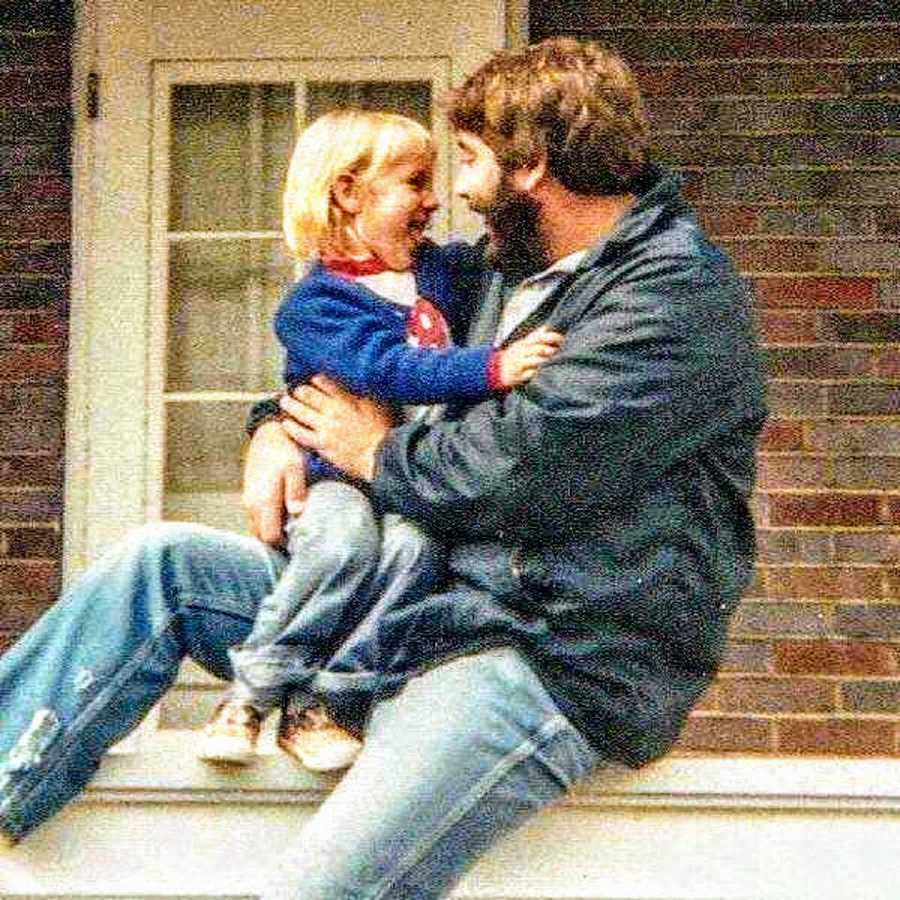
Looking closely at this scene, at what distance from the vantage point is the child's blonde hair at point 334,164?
289 centimetres

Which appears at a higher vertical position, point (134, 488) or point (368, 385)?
point (368, 385)

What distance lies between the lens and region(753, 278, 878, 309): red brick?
16.0ft

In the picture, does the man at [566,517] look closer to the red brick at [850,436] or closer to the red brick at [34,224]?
the red brick at [850,436]

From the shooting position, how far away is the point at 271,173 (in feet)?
16.9

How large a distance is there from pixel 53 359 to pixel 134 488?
398mm

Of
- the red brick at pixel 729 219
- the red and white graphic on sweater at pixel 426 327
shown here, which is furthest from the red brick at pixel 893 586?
the red and white graphic on sweater at pixel 426 327

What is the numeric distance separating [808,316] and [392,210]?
2.21 m

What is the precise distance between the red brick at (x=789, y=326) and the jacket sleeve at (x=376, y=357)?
86.6 inches

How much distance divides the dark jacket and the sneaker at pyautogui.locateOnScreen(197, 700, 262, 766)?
233 mm

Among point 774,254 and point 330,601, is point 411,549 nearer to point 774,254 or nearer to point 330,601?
point 330,601

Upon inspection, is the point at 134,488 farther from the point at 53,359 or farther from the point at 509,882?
the point at 509,882

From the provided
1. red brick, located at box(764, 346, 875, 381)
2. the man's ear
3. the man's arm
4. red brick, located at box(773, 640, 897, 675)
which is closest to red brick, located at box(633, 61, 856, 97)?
red brick, located at box(764, 346, 875, 381)

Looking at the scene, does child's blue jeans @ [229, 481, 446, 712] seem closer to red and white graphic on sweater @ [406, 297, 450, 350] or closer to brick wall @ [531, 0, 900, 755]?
red and white graphic on sweater @ [406, 297, 450, 350]

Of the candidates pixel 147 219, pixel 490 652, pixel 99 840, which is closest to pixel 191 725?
pixel 147 219
